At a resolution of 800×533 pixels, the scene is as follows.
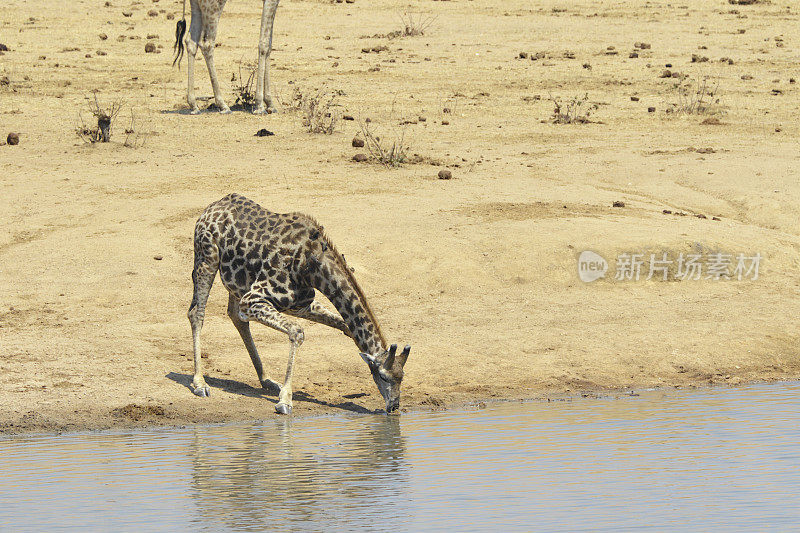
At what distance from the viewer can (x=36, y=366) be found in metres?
10.3

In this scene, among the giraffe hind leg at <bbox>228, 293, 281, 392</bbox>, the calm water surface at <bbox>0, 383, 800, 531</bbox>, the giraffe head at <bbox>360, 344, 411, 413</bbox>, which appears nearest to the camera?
the calm water surface at <bbox>0, 383, 800, 531</bbox>

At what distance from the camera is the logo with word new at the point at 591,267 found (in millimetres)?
12680

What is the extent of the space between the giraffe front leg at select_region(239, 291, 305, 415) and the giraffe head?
54 centimetres

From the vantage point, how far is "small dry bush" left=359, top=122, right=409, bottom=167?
16.0 m

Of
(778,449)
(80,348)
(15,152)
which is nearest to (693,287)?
(778,449)

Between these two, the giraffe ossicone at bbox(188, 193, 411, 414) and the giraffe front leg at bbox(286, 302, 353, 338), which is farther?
the giraffe front leg at bbox(286, 302, 353, 338)

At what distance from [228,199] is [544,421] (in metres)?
3.23

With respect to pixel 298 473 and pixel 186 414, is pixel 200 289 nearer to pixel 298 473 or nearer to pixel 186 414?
pixel 186 414

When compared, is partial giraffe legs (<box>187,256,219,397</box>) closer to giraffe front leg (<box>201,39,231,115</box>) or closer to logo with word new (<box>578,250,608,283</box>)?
logo with word new (<box>578,250,608,283</box>)

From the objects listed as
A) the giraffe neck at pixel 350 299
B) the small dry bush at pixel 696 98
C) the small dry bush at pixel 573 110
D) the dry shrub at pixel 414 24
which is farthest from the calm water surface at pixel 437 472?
the dry shrub at pixel 414 24

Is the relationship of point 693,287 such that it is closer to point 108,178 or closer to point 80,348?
point 80,348

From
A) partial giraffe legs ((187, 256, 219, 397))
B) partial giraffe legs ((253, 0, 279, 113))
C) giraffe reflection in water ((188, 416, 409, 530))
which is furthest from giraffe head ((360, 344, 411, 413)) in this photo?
partial giraffe legs ((253, 0, 279, 113))

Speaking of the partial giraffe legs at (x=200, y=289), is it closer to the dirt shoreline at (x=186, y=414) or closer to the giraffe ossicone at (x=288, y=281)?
the giraffe ossicone at (x=288, y=281)

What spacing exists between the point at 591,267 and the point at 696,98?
8.99 m
